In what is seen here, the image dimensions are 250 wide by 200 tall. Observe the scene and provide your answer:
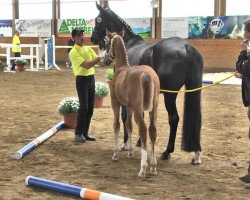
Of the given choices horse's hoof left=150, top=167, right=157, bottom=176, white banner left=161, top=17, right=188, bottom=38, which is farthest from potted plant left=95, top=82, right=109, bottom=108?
white banner left=161, top=17, right=188, bottom=38

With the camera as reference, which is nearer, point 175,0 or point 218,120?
point 218,120

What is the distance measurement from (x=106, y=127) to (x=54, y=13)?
79.1 feet

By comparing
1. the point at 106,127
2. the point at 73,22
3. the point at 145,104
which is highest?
the point at 73,22

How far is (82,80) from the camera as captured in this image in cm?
671

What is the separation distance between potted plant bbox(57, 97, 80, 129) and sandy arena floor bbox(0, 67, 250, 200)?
18cm

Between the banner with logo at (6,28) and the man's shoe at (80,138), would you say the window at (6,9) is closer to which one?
the banner with logo at (6,28)

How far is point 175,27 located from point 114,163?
19961mm

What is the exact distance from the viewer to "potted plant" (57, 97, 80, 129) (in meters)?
7.71

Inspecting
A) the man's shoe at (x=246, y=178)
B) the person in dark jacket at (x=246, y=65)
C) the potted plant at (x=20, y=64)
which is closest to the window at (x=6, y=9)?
the potted plant at (x=20, y=64)

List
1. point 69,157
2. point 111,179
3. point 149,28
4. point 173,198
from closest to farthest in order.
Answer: point 173,198 < point 111,179 < point 69,157 < point 149,28

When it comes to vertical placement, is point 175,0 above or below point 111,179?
above

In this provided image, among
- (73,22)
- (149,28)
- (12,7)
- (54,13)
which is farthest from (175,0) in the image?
(12,7)

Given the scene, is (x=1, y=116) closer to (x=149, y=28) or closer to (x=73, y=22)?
(x=149, y=28)

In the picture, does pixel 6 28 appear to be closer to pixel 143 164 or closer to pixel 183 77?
pixel 183 77
